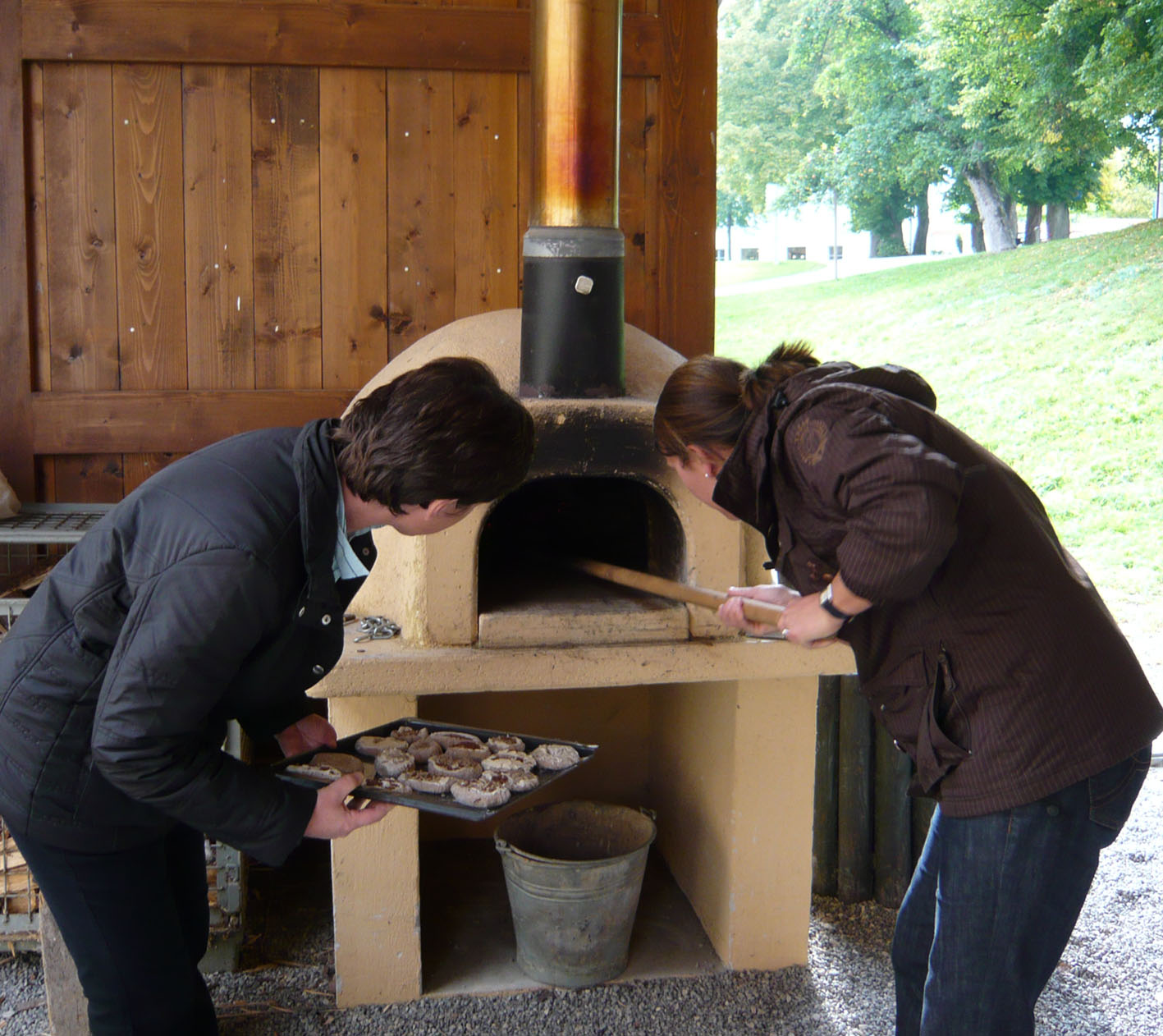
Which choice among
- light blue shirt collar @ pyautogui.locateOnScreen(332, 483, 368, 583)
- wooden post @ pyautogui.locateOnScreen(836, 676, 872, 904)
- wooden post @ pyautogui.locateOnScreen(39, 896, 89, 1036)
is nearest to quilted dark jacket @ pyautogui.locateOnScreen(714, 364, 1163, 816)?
light blue shirt collar @ pyautogui.locateOnScreen(332, 483, 368, 583)

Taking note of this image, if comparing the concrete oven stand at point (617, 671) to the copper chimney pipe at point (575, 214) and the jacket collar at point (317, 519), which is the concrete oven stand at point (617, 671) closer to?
the copper chimney pipe at point (575, 214)

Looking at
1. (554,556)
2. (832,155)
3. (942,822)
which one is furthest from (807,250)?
(942,822)

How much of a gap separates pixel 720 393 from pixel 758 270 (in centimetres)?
1345

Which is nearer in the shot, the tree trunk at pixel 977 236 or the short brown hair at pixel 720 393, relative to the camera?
the short brown hair at pixel 720 393

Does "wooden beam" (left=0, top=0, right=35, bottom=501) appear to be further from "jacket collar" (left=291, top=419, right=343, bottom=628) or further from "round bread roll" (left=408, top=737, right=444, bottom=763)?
"jacket collar" (left=291, top=419, right=343, bottom=628)

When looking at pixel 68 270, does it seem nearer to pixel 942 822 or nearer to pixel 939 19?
pixel 942 822

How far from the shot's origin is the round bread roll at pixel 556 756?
225 centimetres

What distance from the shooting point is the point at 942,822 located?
1.90 metres

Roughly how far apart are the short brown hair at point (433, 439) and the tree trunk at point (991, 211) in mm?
12133

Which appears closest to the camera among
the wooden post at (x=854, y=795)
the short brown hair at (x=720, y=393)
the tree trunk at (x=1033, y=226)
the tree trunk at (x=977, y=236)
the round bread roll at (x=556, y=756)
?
the short brown hair at (x=720, y=393)

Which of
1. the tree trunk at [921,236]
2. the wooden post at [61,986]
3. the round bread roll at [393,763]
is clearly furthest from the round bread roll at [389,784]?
the tree trunk at [921,236]

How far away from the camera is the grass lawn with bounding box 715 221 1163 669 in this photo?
8297 millimetres

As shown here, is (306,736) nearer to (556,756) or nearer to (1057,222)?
(556,756)

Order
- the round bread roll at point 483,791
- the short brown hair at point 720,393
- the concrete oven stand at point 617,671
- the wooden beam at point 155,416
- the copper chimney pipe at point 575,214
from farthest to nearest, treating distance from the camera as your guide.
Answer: the wooden beam at point 155,416, the copper chimney pipe at point 575,214, the concrete oven stand at point 617,671, the round bread roll at point 483,791, the short brown hair at point 720,393
